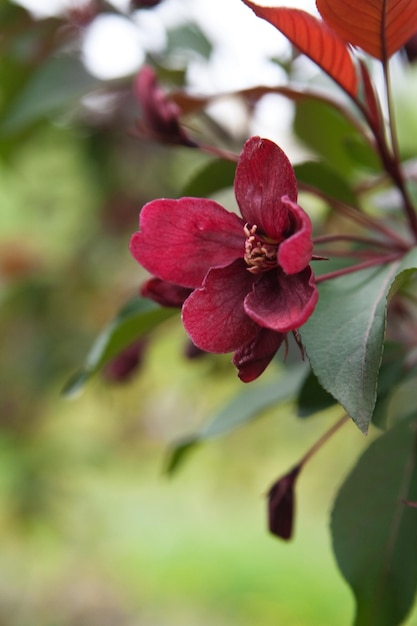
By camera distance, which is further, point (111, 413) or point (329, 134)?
point (111, 413)

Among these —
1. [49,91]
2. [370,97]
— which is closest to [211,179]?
[370,97]

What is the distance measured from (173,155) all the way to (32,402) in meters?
0.87

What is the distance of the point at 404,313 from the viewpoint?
0.92 meters

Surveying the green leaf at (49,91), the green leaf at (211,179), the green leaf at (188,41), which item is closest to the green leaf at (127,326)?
the green leaf at (211,179)

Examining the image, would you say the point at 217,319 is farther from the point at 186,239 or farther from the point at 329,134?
the point at 329,134

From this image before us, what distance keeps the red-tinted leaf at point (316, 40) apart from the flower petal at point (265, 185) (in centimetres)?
14

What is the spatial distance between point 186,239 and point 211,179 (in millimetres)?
287

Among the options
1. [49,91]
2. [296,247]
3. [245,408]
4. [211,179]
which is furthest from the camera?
[49,91]

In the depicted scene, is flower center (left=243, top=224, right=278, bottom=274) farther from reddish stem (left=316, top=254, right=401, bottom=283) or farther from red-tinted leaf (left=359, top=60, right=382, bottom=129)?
red-tinted leaf (left=359, top=60, right=382, bottom=129)

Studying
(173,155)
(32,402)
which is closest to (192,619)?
(32,402)

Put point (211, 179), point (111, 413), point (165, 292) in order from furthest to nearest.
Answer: point (111, 413) → point (211, 179) → point (165, 292)

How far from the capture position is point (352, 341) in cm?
49

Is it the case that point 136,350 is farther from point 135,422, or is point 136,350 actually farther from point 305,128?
point 135,422

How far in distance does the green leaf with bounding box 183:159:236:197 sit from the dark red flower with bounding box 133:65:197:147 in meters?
0.03
